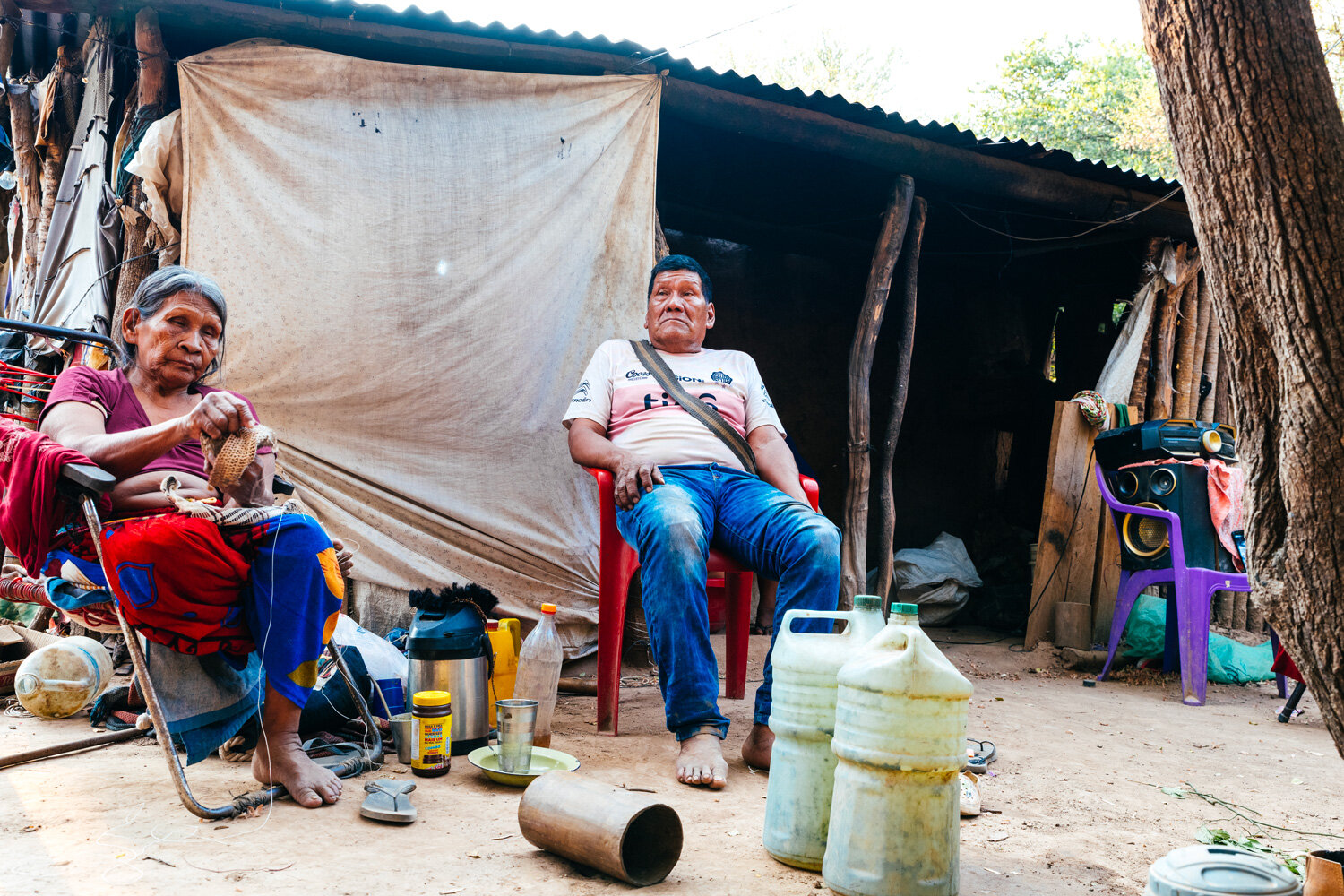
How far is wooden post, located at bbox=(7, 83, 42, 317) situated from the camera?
475cm

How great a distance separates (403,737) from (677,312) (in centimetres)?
189

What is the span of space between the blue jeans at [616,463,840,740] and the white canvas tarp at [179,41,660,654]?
1.12m

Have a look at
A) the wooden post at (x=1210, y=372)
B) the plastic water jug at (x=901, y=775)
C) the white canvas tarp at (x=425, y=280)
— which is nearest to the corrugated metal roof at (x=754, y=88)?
the white canvas tarp at (x=425, y=280)

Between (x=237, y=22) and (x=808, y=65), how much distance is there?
2374 centimetres

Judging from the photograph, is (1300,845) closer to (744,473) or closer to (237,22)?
(744,473)

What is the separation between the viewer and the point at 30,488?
208 centimetres

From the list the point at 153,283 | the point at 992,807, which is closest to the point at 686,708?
the point at 992,807

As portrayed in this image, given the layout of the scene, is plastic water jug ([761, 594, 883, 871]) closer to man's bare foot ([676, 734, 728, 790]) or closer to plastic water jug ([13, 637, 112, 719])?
man's bare foot ([676, 734, 728, 790])

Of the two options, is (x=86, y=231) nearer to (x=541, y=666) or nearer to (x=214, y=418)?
(x=214, y=418)

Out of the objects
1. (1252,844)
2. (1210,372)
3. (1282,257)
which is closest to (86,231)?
(1282,257)

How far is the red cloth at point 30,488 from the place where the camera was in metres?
2.06

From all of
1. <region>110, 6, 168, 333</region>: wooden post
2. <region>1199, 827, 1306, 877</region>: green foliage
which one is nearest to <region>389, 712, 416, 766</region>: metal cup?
<region>1199, 827, 1306, 877</region>: green foliage

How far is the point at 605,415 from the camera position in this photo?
3.47 metres

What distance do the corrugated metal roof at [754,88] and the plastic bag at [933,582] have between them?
2664 mm
